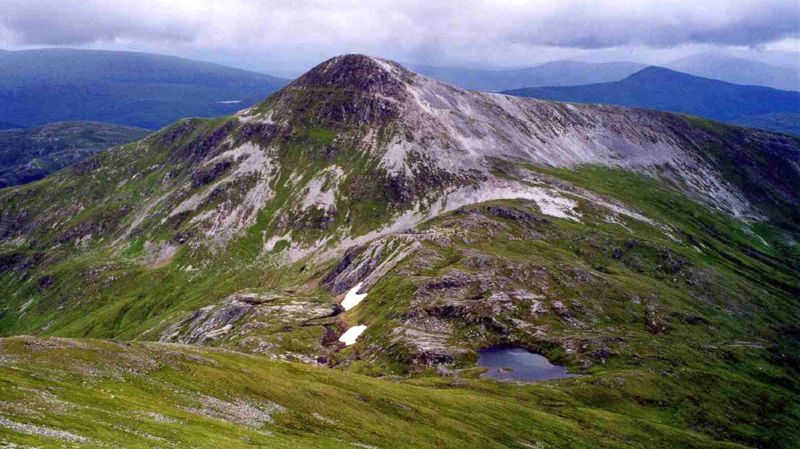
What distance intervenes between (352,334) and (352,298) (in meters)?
27.7

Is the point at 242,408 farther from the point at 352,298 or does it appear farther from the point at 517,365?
the point at 352,298

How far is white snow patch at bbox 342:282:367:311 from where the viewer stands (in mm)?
189212

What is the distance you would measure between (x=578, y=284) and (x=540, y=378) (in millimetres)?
58222

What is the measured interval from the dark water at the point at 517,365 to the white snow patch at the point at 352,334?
37382 mm

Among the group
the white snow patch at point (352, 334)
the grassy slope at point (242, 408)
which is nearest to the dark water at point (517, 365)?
the grassy slope at point (242, 408)

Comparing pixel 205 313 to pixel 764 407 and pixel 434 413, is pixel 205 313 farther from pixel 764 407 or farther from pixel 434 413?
A: pixel 764 407

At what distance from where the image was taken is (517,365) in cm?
14675

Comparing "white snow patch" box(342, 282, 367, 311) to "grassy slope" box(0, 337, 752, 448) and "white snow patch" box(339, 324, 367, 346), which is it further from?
"grassy slope" box(0, 337, 752, 448)

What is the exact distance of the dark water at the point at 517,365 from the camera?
140m

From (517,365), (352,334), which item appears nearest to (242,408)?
(517,365)

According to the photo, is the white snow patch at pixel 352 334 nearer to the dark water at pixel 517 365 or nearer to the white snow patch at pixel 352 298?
the white snow patch at pixel 352 298

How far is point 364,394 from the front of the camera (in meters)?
91.7

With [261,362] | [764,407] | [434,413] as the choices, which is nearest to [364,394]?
[434,413]

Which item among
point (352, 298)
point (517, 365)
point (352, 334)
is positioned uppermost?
point (352, 298)
